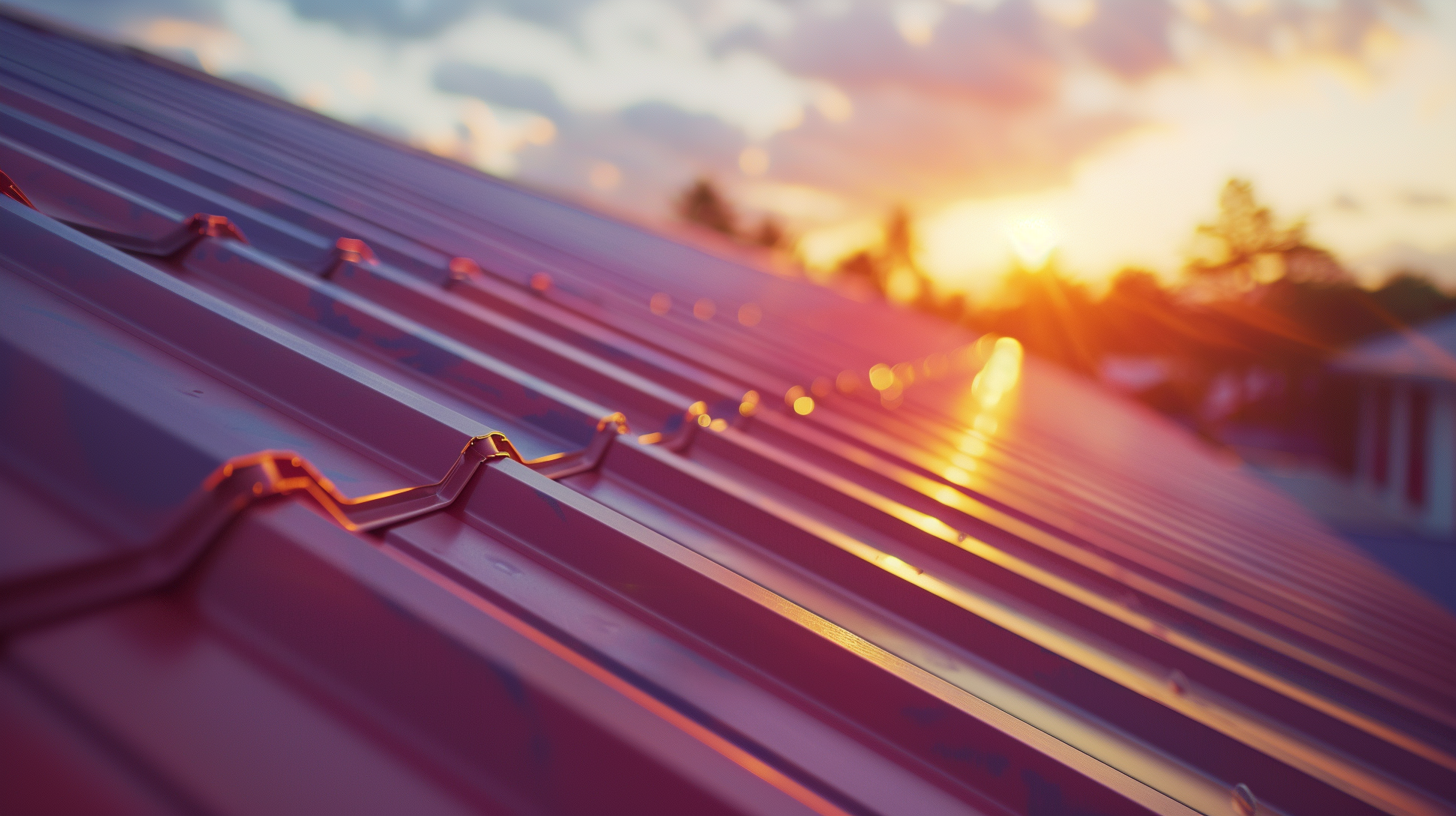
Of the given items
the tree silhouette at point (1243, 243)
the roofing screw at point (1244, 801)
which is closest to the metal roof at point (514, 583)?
the roofing screw at point (1244, 801)

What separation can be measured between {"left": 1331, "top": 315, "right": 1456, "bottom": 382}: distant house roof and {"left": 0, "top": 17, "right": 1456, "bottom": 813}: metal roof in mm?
17925

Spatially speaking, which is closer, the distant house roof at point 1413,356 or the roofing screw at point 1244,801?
the roofing screw at point 1244,801

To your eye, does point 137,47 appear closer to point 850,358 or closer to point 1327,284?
point 850,358

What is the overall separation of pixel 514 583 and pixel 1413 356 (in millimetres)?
23416

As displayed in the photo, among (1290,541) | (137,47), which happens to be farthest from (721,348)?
(137,47)

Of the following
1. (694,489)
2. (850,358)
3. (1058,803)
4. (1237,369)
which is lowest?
(1058,803)

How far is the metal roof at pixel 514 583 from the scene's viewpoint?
27.2 inches

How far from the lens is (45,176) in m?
1.93

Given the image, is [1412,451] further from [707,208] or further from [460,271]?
[707,208]

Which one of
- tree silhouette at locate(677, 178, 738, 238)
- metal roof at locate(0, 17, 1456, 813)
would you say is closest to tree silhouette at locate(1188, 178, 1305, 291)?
tree silhouette at locate(677, 178, 738, 238)

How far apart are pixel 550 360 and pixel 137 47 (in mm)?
8305

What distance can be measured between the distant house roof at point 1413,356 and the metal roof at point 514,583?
58.8 feet

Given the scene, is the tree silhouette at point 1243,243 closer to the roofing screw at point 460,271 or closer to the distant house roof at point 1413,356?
the distant house roof at point 1413,356

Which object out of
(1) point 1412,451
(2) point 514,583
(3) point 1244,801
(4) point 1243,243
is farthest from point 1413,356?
(4) point 1243,243
